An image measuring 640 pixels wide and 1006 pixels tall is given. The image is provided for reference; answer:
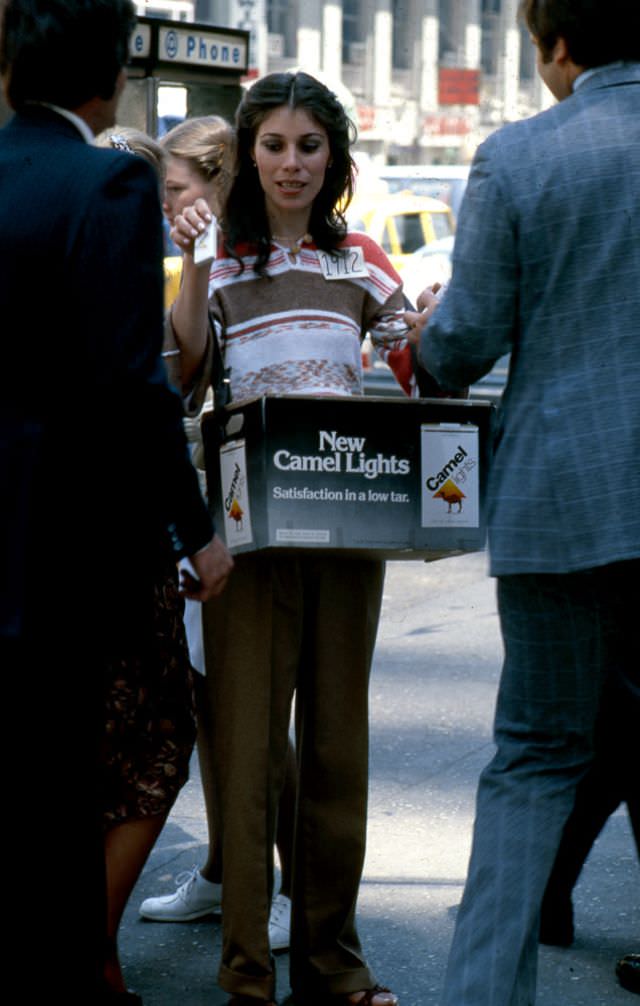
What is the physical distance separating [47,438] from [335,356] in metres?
1.03

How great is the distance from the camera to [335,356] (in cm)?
322

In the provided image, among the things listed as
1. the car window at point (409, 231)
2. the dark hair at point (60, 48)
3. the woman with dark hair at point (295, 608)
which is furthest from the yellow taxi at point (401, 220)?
the dark hair at point (60, 48)

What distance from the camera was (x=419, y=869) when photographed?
4.20m

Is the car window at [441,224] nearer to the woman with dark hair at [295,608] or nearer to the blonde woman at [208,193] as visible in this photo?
the blonde woman at [208,193]

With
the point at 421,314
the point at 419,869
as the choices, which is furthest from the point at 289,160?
the point at 419,869

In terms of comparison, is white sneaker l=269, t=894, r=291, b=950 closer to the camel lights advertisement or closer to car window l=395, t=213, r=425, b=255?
the camel lights advertisement

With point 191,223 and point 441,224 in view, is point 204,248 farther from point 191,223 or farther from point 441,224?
point 441,224

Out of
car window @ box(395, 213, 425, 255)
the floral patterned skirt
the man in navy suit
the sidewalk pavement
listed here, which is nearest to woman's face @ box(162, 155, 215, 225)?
the floral patterned skirt

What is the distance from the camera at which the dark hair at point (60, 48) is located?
7.71 ft

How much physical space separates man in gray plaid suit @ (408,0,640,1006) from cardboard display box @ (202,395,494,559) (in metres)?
0.28

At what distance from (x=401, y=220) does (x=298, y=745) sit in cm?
1740

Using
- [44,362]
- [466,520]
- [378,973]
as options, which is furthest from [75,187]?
[378,973]

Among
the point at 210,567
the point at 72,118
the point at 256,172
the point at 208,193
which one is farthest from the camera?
the point at 208,193

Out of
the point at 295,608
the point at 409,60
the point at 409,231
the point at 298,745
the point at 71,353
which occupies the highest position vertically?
the point at 409,60
